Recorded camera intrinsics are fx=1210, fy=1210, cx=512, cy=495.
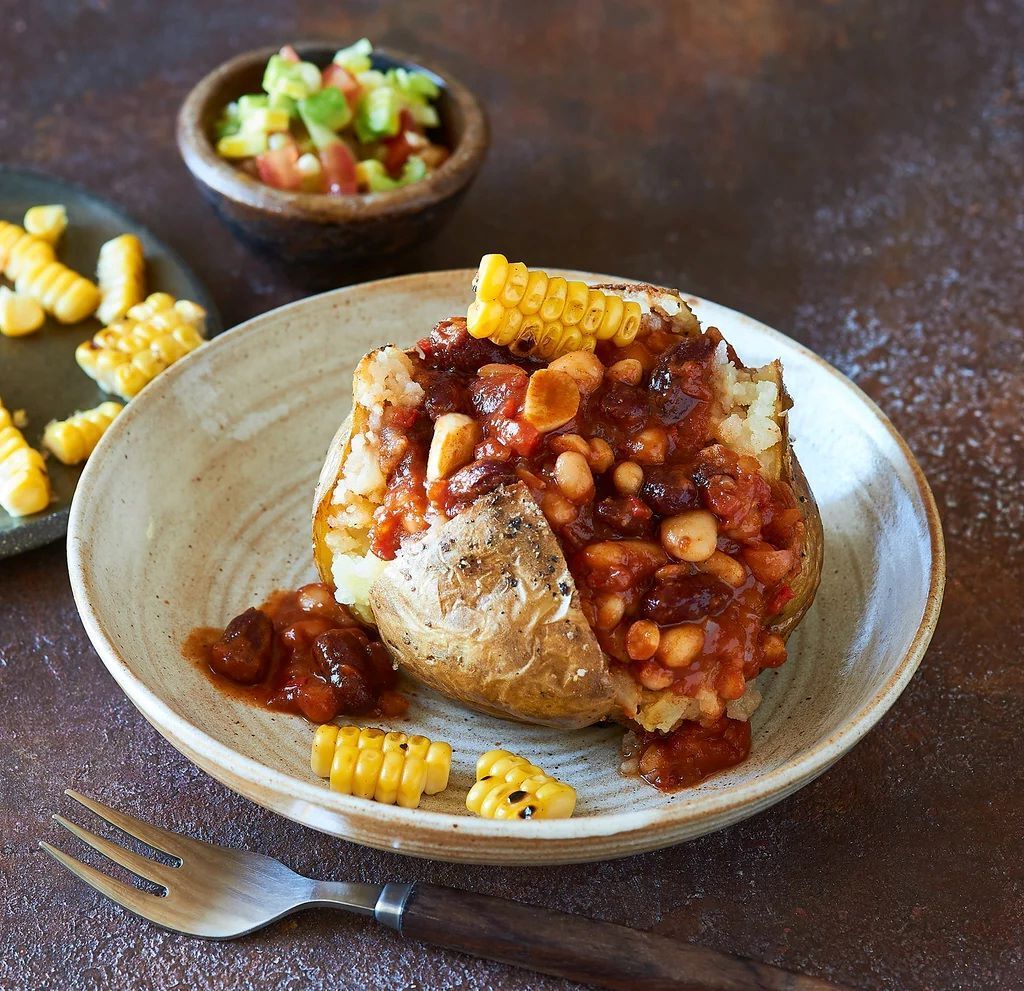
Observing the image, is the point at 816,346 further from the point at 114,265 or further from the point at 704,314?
the point at 114,265

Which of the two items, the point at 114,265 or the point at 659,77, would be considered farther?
the point at 659,77

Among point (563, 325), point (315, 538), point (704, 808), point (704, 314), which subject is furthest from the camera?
point (704, 314)

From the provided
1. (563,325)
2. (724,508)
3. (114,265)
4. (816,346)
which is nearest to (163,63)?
(114,265)

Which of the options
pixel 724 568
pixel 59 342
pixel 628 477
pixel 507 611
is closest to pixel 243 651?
pixel 507 611

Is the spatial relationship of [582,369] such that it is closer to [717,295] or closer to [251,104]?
[717,295]

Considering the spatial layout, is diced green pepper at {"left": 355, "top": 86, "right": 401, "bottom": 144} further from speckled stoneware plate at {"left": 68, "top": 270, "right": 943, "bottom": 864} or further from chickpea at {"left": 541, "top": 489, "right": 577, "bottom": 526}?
chickpea at {"left": 541, "top": 489, "right": 577, "bottom": 526}

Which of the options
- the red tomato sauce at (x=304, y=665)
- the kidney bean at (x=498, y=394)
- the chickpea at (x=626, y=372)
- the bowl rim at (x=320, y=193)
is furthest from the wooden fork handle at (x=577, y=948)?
the bowl rim at (x=320, y=193)
